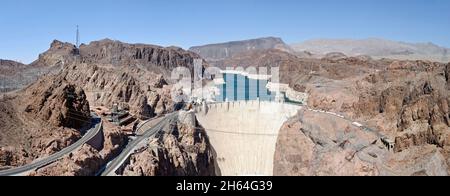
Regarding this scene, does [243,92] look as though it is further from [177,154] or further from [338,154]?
[338,154]

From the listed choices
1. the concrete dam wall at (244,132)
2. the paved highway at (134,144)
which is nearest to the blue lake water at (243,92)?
the concrete dam wall at (244,132)

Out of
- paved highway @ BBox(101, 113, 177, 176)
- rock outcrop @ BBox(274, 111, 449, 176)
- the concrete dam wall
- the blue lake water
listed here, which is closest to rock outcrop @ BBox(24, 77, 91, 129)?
paved highway @ BBox(101, 113, 177, 176)

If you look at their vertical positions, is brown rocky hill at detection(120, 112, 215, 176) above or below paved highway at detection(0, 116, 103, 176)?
below

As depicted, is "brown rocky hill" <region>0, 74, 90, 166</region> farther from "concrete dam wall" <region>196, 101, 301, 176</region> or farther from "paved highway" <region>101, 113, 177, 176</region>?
"concrete dam wall" <region>196, 101, 301, 176</region>

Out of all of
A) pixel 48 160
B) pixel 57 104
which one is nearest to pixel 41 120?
pixel 57 104
